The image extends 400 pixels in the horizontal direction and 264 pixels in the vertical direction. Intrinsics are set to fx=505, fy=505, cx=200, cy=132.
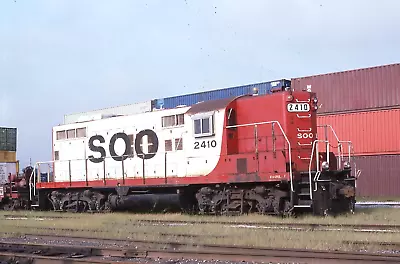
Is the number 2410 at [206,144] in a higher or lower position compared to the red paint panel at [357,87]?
lower

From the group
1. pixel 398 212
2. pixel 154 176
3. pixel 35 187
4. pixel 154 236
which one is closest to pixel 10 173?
pixel 35 187

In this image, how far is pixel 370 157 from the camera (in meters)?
25.7

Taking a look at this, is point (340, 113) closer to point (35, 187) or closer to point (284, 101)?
point (284, 101)

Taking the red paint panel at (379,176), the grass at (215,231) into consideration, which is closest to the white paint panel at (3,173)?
the grass at (215,231)

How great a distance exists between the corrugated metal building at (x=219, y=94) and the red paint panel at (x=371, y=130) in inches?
136

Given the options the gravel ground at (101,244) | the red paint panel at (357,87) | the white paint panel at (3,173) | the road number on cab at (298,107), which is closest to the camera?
the gravel ground at (101,244)

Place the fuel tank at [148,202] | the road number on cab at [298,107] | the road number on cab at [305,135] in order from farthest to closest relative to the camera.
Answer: the fuel tank at [148,202] < the road number on cab at [305,135] < the road number on cab at [298,107]

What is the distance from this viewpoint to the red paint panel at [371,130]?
982 inches

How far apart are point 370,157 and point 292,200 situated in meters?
14.2

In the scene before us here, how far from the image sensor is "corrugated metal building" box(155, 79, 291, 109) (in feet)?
87.7

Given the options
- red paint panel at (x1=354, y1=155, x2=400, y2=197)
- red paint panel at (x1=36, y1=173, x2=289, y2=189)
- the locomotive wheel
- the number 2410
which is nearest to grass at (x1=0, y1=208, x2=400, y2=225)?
the locomotive wheel

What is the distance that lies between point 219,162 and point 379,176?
554 inches

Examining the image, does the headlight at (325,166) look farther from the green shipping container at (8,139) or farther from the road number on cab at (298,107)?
the green shipping container at (8,139)

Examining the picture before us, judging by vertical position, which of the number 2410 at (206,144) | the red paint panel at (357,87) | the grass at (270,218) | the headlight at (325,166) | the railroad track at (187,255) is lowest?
the grass at (270,218)
